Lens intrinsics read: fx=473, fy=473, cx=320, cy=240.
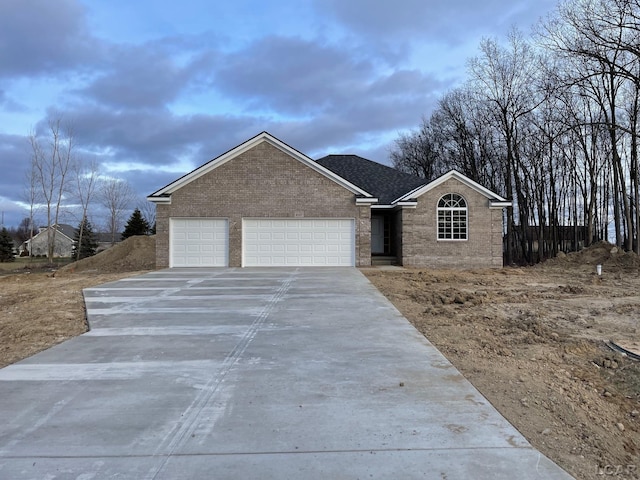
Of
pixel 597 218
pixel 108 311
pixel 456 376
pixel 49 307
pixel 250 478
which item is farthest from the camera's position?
pixel 597 218

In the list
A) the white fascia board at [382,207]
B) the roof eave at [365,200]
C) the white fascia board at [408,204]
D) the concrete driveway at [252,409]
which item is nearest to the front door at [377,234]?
the white fascia board at [382,207]

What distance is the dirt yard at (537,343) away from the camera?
3848mm

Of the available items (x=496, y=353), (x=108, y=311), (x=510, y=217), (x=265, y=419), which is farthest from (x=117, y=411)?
(x=510, y=217)

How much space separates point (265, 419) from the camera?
13.1 ft

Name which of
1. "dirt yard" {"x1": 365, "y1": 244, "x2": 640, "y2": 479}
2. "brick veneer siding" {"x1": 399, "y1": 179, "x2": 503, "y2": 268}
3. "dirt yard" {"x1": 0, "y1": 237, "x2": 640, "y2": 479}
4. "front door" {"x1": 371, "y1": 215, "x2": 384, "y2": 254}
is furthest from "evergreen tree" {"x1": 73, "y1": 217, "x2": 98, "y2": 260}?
"dirt yard" {"x1": 365, "y1": 244, "x2": 640, "y2": 479}

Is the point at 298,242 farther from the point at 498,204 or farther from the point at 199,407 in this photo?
the point at 199,407

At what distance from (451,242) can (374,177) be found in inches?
253

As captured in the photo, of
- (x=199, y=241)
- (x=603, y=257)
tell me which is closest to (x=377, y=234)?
(x=199, y=241)

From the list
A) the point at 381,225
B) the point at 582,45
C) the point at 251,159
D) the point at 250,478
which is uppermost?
the point at 582,45

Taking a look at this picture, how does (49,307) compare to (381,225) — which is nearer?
(49,307)

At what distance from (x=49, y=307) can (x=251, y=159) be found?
1227 centimetres

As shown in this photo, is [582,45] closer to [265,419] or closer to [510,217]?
[510,217]

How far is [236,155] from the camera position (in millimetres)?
20969

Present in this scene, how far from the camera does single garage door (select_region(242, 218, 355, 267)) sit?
20953mm
